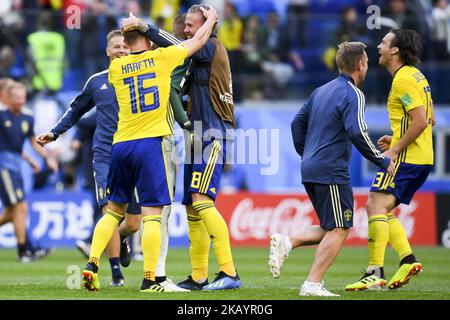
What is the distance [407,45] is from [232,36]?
36.7ft

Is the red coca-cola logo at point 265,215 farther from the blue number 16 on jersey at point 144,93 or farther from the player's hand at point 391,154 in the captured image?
the blue number 16 on jersey at point 144,93

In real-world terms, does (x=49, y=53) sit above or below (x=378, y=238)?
above

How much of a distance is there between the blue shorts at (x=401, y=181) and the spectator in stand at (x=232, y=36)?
10.7 metres

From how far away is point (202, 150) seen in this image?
9.76 m

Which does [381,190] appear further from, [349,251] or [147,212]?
[349,251]

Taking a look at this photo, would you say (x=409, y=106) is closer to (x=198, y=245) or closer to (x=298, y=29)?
(x=198, y=245)

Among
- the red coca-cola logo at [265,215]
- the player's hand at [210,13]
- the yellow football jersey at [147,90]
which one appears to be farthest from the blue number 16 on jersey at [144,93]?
the red coca-cola logo at [265,215]

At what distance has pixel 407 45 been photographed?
1051 centimetres

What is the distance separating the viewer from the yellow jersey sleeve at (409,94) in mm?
10281

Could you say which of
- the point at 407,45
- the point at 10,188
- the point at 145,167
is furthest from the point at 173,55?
the point at 10,188

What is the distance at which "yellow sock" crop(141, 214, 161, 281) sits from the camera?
9234mm

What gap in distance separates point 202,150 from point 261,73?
1181 cm
